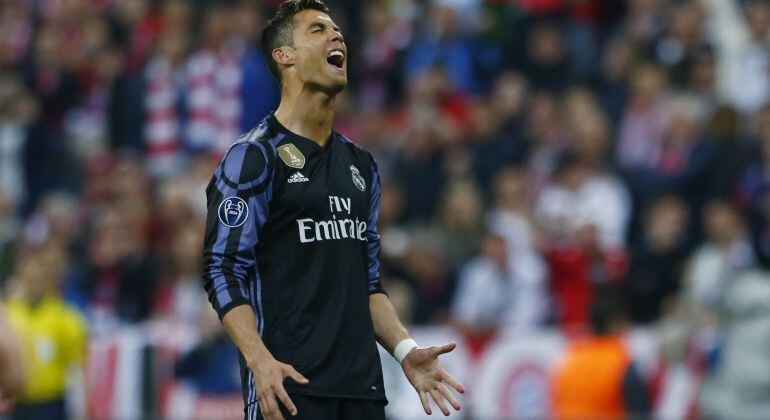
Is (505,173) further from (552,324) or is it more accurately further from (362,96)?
(362,96)

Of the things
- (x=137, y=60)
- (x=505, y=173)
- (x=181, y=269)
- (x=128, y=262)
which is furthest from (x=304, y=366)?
(x=137, y=60)

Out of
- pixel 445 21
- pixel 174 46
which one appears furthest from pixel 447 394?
pixel 174 46

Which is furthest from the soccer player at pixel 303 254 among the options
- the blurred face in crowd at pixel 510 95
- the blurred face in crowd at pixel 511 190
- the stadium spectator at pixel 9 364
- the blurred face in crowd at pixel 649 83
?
the blurred face in crowd at pixel 510 95

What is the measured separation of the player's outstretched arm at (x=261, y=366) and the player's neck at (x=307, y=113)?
0.77m

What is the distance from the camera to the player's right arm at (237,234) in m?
5.19

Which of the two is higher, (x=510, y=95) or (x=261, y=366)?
(x=510, y=95)

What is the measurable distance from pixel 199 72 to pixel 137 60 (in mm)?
1721

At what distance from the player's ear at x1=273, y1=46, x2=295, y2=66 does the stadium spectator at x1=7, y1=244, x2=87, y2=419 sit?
6141mm

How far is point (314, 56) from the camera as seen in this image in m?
5.59

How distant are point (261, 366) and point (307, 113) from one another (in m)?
1.08

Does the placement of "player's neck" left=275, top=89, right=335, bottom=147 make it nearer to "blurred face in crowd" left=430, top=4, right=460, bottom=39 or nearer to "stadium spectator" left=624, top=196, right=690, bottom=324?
"stadium spectator" left=624, top=196, right=690, bottom=324

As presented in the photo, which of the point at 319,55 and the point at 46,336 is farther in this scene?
the point at 46,336

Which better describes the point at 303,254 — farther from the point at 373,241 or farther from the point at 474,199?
the point at 474,199

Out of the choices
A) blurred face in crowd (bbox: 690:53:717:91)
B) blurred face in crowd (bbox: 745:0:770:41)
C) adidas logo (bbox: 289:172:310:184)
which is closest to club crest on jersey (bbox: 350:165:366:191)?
adidas logo (bbox: 289:172:310:184)
